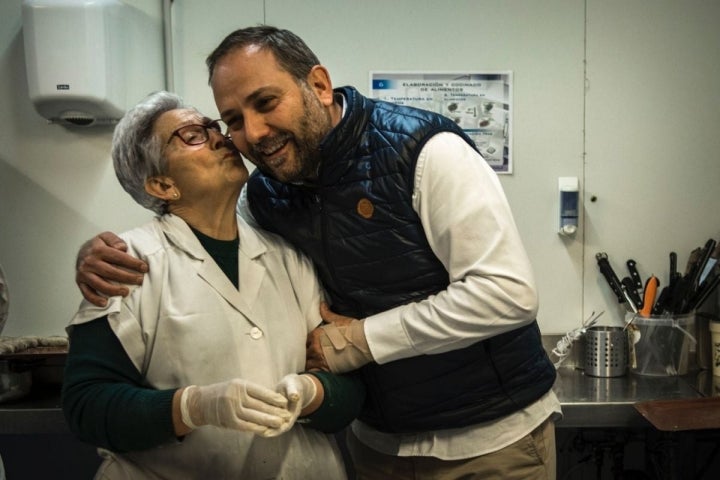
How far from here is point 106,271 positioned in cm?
112

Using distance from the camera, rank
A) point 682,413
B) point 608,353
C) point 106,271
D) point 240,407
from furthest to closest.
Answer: point 608,353 < point 682,413 < point 106,271 < point 240,407

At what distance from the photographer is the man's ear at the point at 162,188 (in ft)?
4.12

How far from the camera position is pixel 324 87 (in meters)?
1.27

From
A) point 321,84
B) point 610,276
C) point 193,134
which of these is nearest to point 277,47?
point 321,84

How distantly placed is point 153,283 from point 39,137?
129cm

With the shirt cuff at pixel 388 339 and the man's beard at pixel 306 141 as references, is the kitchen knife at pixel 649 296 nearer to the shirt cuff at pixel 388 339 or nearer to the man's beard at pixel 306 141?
the shirt cuff at pixel 388 339

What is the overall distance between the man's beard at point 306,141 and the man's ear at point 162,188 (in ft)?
0.59

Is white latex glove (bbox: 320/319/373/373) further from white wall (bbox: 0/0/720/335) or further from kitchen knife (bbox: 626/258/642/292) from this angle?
kitchen knife (bbox: 626/258/642/292)

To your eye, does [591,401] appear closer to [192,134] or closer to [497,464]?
[497,464]

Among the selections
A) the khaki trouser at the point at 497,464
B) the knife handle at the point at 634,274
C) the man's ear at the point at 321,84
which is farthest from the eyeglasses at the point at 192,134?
the knife handle at the point at 634,274

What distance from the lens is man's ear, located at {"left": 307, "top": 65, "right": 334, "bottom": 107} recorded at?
1240 mm

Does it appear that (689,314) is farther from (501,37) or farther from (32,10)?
(32,10)

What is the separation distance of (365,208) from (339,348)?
0.28 metres

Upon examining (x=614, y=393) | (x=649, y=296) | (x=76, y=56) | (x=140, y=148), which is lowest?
(x=614, y=393)
